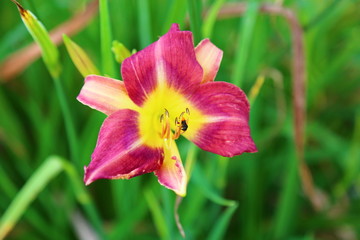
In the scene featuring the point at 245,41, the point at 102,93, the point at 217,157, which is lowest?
Result: the point at 217,157

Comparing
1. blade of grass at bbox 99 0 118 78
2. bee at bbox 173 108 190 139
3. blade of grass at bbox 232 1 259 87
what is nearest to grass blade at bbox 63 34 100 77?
blade of grass at bbox 99 0 118 78

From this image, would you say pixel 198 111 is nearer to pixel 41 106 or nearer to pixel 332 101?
pixel 41 106

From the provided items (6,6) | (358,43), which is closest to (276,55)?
(358,43)

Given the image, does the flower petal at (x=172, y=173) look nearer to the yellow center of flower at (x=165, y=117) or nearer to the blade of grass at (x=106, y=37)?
the yellow center of flower at (x=165, y=117)

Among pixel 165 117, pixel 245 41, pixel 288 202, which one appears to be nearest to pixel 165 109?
pixel 165 117

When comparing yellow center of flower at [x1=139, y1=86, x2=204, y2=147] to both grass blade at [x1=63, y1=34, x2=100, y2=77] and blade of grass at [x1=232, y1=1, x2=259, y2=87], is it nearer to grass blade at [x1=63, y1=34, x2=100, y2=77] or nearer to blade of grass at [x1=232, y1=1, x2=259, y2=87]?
grass blade at [x1=63, y1=34, x2=100, y2=77]

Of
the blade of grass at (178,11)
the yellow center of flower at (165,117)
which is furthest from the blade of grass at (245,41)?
the yellow center of flower at (165,117)

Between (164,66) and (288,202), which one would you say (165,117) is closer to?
(164,66)
